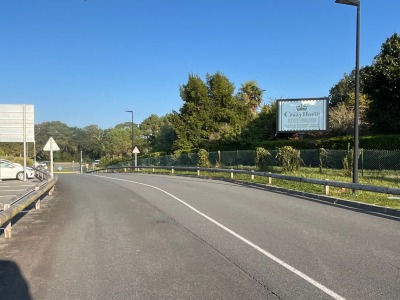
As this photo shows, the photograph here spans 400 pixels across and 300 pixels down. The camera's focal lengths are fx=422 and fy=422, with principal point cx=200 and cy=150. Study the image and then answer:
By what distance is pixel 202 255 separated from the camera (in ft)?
23.9

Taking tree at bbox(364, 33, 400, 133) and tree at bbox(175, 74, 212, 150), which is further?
tree at bbox(175, 74, 212, 150)

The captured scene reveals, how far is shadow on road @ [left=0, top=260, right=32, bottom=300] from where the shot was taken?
532cm

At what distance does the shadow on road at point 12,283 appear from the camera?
5324mm

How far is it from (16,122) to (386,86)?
2425cm

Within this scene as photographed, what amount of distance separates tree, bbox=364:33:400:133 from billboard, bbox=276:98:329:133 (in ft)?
12.9

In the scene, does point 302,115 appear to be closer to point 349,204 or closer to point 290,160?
point 290,160

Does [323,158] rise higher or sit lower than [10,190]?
higher

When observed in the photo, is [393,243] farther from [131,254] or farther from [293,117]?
[293,117]

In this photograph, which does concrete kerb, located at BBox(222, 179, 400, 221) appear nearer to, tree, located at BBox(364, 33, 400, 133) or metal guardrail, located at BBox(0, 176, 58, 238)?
metal guardrail, located at BBox(0, 176, 58, 238)

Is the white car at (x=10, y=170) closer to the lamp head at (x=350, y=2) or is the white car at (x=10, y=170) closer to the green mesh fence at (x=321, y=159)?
the green mesh fence at (x=321, y=159)

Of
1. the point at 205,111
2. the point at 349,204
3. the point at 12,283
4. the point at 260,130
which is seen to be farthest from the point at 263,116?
the point at 12,283

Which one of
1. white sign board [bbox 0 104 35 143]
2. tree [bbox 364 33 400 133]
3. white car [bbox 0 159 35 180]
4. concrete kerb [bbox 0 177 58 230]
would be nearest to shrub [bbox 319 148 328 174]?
tree [bbox 364 33 400 133]

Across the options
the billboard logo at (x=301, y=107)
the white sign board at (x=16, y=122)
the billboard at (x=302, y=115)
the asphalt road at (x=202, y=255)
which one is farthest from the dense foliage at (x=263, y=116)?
the asphalt road at (x=202, y=255)

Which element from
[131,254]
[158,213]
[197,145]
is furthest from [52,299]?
[197,145]
